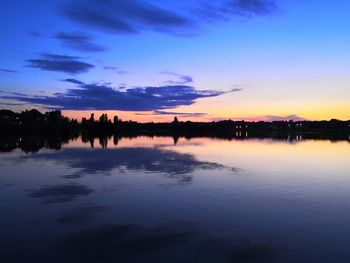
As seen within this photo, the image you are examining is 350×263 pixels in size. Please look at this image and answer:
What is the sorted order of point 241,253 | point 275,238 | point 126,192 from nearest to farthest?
point 241,253 < point 275,238 < point 126,192

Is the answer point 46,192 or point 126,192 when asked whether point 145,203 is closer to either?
point 126,192

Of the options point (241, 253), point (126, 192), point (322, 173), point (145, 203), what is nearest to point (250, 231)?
point (241, 253)

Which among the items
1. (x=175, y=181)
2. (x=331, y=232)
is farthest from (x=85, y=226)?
(x=175, y=181)

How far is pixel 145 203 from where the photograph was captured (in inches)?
632

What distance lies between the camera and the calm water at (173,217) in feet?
32.8

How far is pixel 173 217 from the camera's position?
13742 millimetres

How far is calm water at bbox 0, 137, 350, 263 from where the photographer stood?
32.8ft

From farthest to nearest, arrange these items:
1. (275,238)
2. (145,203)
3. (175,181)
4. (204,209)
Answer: (175,181) → (145,203) → (204,209) → (275,238)

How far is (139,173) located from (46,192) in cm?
790

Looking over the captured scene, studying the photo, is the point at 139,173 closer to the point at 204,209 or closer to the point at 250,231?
the point at 204,209

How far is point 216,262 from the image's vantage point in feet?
30.5

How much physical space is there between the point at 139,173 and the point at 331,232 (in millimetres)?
15473

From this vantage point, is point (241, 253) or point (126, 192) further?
point (126, 192)

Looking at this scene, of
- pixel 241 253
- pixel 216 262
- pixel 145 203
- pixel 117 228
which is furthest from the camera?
pixel 145 203
